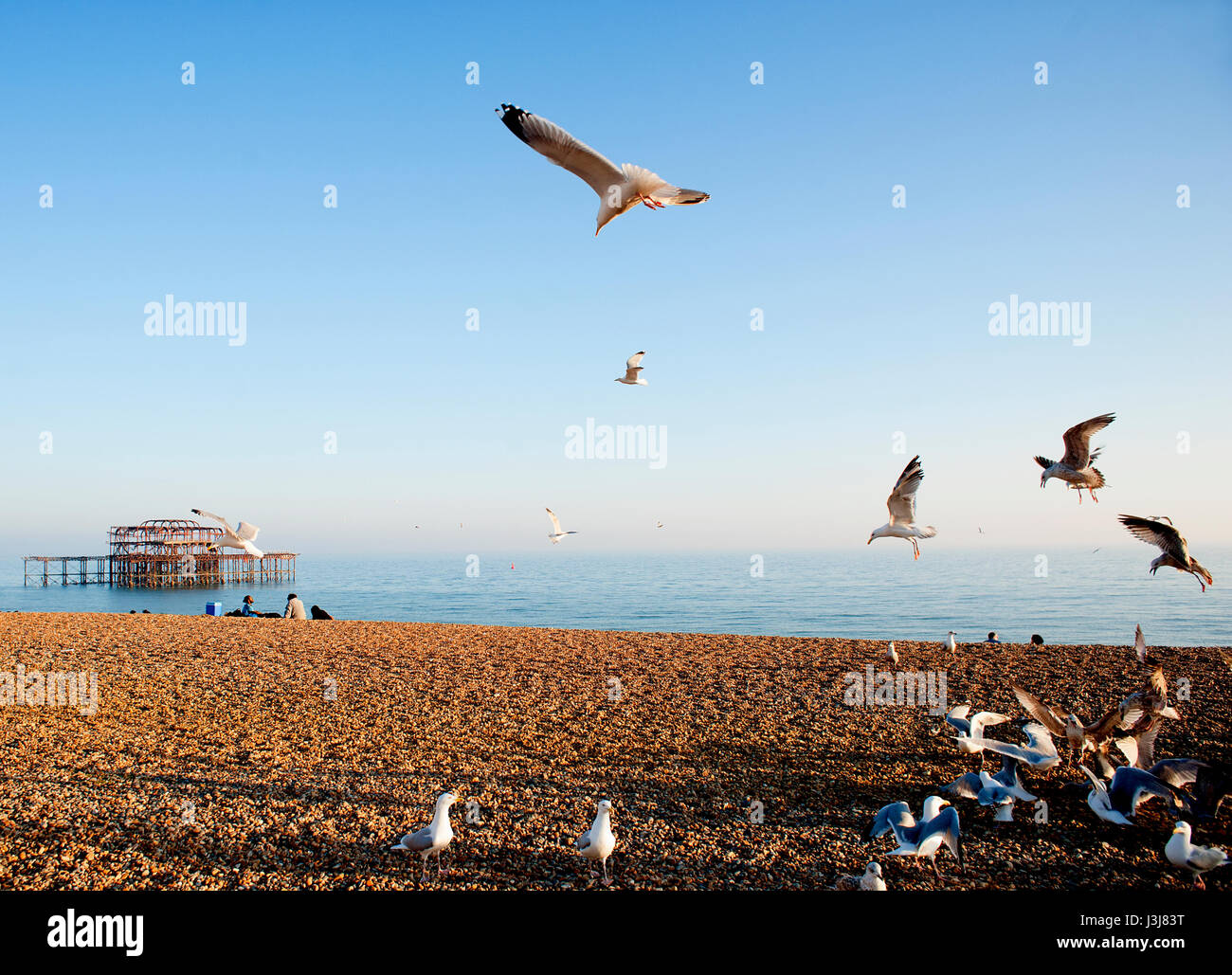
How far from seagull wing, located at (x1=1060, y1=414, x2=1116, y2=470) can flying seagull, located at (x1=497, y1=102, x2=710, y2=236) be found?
15.6 feet

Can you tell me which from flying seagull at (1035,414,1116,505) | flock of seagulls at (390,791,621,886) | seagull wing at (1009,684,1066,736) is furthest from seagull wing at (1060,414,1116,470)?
flock of seagulls at (390,791,621,886)

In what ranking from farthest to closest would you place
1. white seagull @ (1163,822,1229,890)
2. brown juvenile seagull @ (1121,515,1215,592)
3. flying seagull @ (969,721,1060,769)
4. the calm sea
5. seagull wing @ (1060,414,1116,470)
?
the calm sea → seagull wing @ (1060,414,1116,470) → brown juvenile seagull @ (1121,515,1215,592) → flying seagull @ (969,721,1060,769) → white seagull @ (1163,822,1229,890)

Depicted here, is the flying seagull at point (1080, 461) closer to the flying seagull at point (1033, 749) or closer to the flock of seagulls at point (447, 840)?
the flying seagull at point (1033, 749)

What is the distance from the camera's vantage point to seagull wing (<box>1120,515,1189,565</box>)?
22.1ft

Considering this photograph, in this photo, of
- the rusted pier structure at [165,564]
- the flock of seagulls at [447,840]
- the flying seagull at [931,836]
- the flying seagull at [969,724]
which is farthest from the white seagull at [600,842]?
the rusted pier structure at [165,564]

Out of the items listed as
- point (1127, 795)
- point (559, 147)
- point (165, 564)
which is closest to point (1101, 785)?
point (1127, 795)

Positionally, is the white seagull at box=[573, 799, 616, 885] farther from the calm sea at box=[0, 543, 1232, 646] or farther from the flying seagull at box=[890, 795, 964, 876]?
the calm sea at box=[0, 543, 1232, 646]

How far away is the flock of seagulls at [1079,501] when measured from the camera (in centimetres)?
672

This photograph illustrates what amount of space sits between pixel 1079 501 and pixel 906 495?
2.63m

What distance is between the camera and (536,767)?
7059mm

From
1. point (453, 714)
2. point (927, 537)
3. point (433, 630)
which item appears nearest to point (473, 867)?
point (453, 714)

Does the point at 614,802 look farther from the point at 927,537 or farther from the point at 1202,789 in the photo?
the point at 927,537

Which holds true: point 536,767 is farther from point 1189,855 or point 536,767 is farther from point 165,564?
point 165,564

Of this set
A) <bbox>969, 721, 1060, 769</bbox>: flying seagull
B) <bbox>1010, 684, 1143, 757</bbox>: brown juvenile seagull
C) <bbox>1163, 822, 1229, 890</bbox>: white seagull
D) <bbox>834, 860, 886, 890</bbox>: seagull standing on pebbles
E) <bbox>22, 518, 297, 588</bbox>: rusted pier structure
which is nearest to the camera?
<bbox>834, 860, 886, 890</bbox>: seagull standing on pebbles
